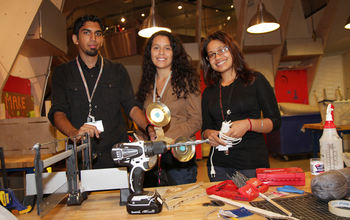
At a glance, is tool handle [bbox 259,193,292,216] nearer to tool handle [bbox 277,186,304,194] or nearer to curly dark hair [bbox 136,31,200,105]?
tool handle [bbox 277,186,304,194]

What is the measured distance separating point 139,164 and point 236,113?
0.86 m

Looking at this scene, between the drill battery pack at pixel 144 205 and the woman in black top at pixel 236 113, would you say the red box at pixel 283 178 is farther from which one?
the drill battery pack at pixel 144 205

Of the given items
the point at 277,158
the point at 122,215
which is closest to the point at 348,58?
the point at 277,158

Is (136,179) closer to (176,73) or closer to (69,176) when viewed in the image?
(69,176)

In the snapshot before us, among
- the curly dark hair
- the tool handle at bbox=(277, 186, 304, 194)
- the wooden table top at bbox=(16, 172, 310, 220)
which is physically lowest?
the wooden table top at bbox=(16, 172, 310, 220)

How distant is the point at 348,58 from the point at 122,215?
331 inches

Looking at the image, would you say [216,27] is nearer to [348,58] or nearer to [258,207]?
[348,58]

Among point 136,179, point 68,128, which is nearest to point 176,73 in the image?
point 68,128

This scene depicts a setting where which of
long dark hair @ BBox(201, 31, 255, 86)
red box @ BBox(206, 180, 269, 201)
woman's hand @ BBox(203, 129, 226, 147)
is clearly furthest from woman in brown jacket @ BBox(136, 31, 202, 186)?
red box @ BBox(206, 180, 269, 201)

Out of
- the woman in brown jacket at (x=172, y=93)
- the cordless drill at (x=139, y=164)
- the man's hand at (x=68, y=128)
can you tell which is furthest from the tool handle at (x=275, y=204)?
the man's hand at (x=68, y=128)

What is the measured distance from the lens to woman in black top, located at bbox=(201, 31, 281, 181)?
63.1 inches

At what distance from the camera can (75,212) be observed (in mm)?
1109

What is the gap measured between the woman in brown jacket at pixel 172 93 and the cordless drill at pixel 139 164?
1.77 feet

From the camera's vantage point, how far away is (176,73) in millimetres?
1848
